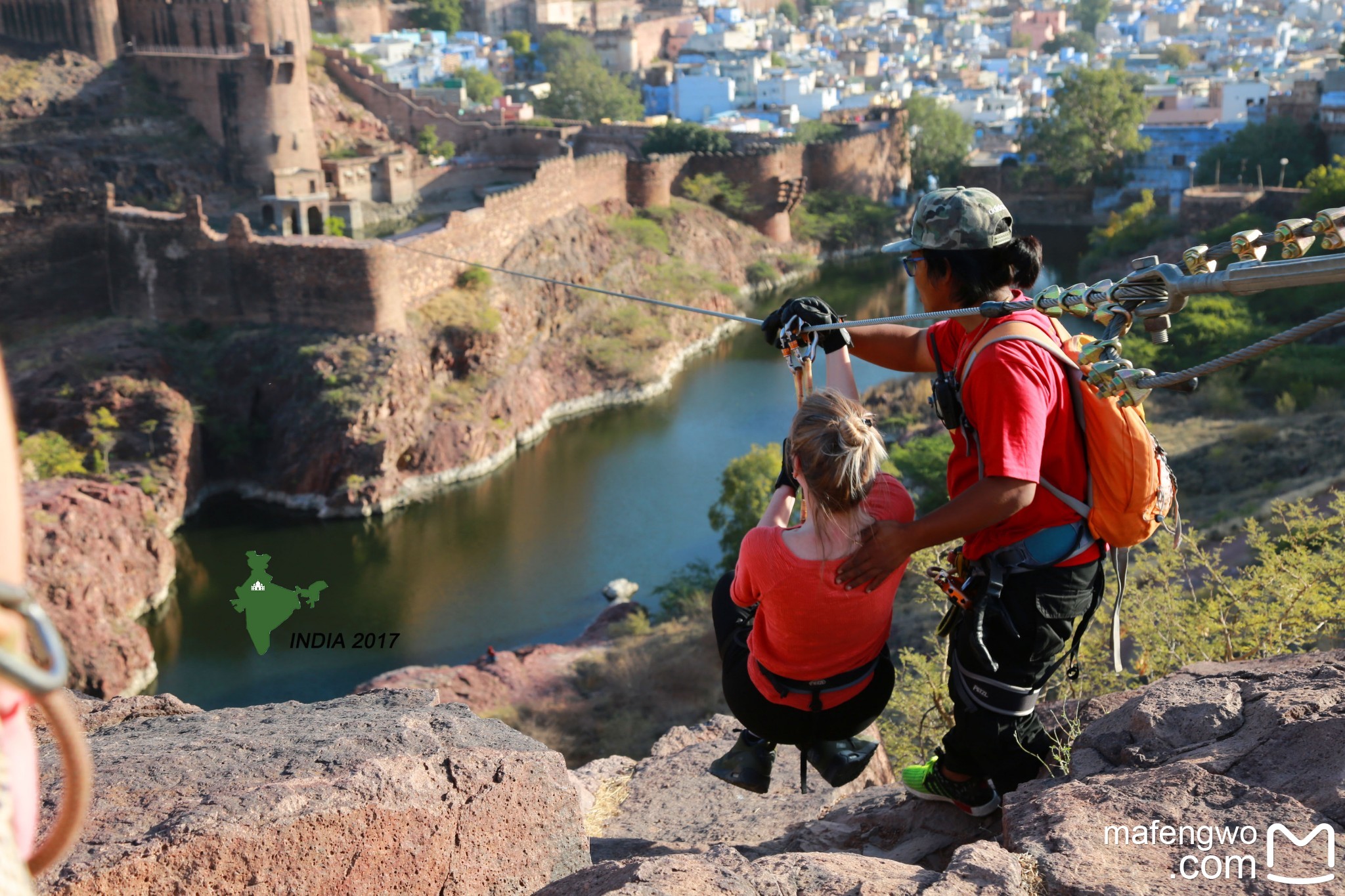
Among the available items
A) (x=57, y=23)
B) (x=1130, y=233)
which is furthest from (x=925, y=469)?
(x=57, y=23)

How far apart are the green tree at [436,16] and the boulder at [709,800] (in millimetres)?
45652

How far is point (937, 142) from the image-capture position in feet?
104

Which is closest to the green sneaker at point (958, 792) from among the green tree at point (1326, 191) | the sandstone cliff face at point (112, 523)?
the sandstone cliff face at point (112, 523)

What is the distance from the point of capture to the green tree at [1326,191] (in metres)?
19.6

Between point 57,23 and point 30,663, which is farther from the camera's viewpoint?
point 57,23

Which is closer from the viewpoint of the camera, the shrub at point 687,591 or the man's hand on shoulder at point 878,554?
the man's hand on shoulder at point 878,554

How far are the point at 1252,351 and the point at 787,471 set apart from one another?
875 millimetres

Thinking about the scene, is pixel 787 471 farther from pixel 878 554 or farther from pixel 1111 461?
pixel 1111 461

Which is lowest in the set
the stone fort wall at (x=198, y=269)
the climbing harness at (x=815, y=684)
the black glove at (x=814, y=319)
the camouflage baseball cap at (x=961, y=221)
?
the stone fort wall at (x=198, y=269)

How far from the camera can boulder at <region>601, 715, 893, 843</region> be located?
3.17 m

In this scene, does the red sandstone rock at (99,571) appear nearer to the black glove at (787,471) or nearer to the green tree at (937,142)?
the black glove at (787,471)

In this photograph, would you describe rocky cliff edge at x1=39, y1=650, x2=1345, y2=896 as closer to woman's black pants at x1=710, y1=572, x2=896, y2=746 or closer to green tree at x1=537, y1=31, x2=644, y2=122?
woman's black pants at x1=710, y1=572, x2=896, y2=746

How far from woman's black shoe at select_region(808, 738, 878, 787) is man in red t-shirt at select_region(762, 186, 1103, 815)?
0.58 ft

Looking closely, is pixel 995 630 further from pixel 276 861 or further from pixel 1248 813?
pixel 276 861
